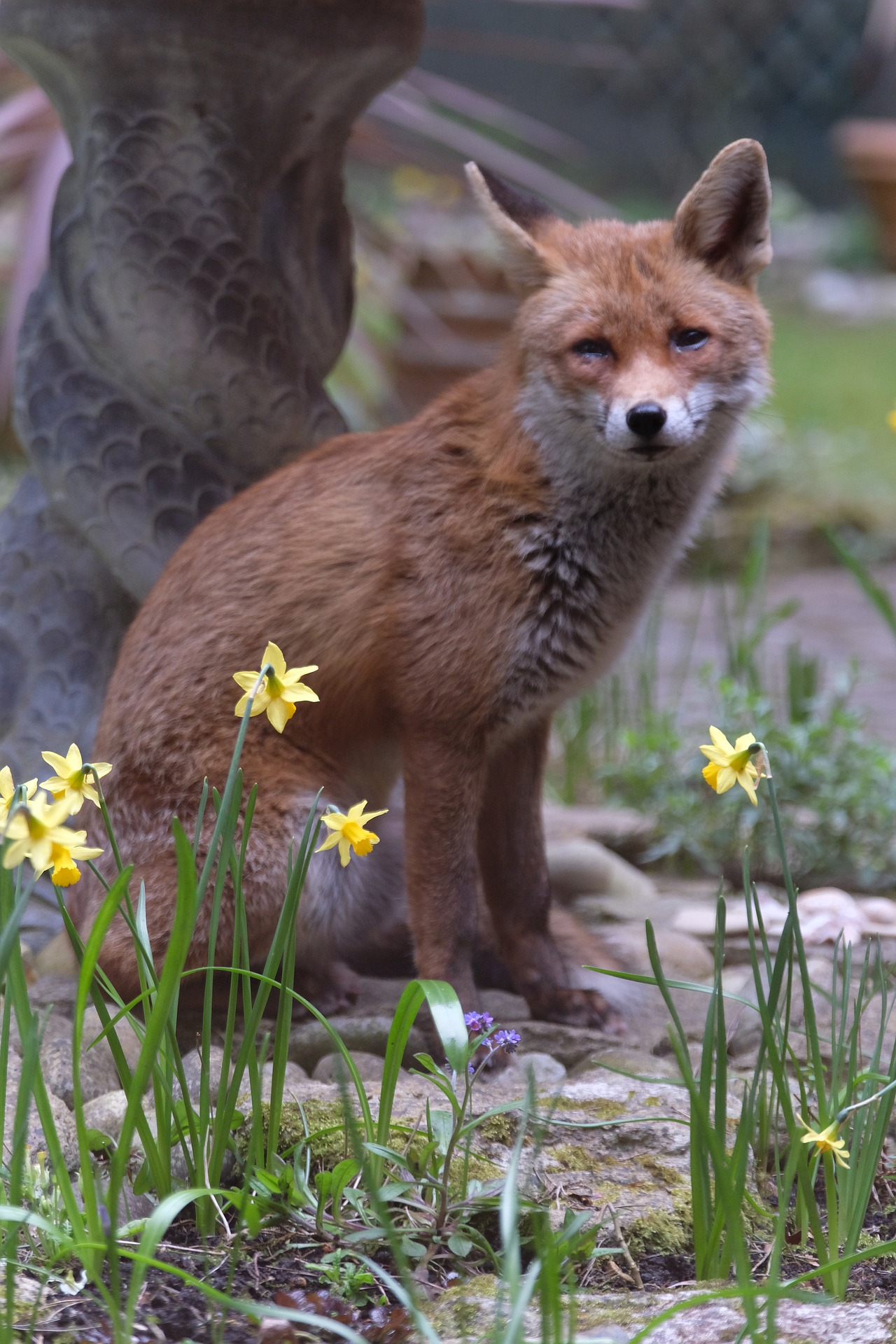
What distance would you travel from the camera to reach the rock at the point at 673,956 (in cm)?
335

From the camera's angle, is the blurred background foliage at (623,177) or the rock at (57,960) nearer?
the rock at (57,960)

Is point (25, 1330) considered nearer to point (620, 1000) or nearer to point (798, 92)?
point (620, 1000)

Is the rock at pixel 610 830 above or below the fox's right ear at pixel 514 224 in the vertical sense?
below

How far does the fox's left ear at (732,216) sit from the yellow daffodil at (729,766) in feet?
4.41

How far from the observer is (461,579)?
2.81 metres

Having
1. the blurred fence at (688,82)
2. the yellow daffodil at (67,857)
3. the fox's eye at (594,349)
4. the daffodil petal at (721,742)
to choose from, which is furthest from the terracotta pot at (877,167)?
the yellow daffodil at (67,857)

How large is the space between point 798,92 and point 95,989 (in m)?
16.7

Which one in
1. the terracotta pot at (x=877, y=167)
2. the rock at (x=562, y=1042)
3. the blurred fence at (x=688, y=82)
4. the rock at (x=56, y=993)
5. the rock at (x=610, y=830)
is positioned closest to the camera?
the rock at (x=562, y=1042)

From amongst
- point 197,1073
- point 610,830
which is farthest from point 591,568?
point 610,830

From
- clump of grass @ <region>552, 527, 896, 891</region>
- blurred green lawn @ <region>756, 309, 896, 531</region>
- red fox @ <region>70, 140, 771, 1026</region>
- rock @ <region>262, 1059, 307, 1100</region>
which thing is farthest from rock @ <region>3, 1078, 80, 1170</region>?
blurred green lawn @ <region>756, 309, 896, 531</region>

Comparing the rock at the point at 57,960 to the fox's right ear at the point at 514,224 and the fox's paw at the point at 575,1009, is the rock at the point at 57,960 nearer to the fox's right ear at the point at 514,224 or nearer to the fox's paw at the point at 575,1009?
the fox's paw at the point at 575,1009

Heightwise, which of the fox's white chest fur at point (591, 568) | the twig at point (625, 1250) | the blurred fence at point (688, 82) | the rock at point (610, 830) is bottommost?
the twig at point (625, 1250)

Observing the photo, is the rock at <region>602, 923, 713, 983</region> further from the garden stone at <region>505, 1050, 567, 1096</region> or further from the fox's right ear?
the fox's right ear

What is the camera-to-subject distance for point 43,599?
3.72 meters
